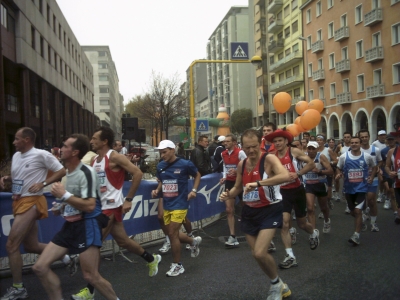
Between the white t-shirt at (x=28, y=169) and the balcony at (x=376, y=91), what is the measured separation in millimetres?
34018

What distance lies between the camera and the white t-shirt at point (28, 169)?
17.8ft

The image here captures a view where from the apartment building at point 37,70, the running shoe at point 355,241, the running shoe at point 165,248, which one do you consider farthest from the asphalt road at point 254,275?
the apartment building at point 37,70

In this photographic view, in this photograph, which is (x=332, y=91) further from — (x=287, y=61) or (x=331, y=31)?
(x=287, y=61)

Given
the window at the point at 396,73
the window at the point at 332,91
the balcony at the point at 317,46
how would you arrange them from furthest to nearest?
the balcony at the point at 317,46 < the window at the point at 332,91 < the window at the point at 396,73

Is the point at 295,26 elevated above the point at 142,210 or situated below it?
above

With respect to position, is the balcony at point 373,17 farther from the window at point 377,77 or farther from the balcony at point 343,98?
the balcony at point 343,98

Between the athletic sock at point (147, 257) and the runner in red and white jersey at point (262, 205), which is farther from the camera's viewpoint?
the athletic sock at point (147, 257)

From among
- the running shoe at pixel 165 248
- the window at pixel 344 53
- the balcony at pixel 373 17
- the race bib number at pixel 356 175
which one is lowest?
the running shoe at pixel 165 248

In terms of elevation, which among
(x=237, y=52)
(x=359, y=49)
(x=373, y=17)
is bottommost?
(x=237, y=52)

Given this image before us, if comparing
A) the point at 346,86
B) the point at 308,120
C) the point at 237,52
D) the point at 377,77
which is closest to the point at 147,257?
the point at 308,120

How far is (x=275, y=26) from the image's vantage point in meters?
59.3

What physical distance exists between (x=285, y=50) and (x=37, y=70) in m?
34.8

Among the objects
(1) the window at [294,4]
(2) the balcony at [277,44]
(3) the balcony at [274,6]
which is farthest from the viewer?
(2) the balcony at [277,44]

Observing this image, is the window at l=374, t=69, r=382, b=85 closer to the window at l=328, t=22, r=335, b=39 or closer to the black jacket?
the window at l=328, t=22, r=335, b=39
